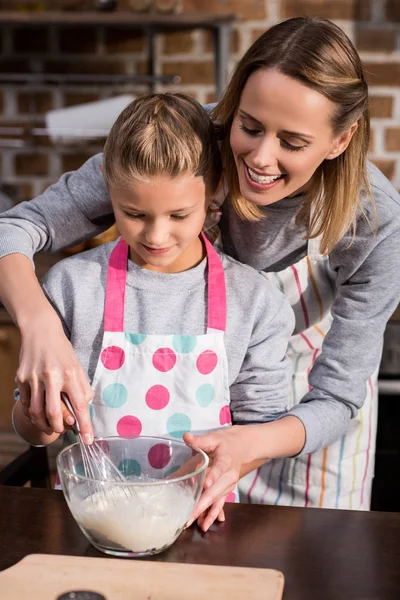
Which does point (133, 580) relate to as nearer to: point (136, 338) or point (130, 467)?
point (130, 467)

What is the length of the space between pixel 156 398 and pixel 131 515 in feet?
1.22

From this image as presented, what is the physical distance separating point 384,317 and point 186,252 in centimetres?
37

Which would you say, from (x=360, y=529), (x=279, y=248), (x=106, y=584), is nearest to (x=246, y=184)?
(x=279, y=248)

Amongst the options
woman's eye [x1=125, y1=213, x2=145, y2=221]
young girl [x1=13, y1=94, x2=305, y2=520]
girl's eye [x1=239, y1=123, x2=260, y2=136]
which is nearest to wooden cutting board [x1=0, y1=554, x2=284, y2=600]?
young girl [x1=13, y1=94, x2=305, y2=520]

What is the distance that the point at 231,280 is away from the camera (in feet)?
4.29

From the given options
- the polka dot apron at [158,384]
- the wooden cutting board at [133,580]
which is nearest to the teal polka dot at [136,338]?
the polka dot apron at [158,384]

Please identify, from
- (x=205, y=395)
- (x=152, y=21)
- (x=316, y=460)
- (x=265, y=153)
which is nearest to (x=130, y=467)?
(x=205, y=395)

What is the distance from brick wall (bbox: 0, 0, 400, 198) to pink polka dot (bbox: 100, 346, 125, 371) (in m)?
1.38

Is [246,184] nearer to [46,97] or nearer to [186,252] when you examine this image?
[186,252]

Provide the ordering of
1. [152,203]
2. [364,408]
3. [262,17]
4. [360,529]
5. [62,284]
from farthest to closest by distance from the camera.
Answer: [262,17] < [364,408] < [62,284] < [152,203] < [360,529]

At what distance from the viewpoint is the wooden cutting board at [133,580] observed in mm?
780

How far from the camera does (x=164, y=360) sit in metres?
1.21

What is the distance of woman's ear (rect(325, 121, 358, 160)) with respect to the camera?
4.03ft

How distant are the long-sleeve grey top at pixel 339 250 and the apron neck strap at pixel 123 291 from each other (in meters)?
0.11
